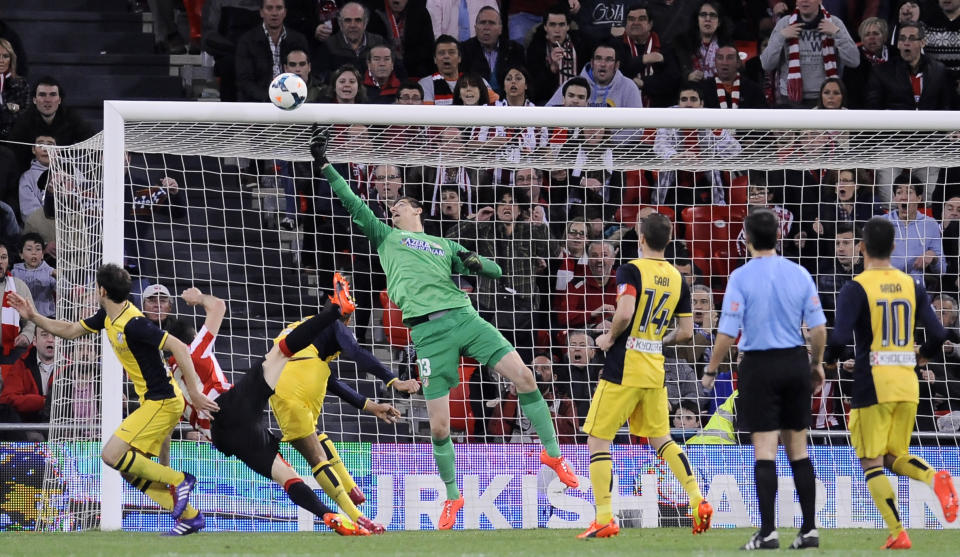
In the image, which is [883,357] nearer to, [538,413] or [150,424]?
[538,413]

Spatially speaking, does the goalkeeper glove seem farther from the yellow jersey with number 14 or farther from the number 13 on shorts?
the yellow jersey with number 14

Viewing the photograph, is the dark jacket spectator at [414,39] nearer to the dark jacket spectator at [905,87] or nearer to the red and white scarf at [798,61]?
the red and white scarf at [798,61]

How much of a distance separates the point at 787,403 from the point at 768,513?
2.15ft

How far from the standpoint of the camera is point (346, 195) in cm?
971

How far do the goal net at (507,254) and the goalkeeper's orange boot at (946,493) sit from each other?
2669 mm

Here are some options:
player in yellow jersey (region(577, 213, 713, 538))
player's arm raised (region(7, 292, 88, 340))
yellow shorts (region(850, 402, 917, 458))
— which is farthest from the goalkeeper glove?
yellow shorts (region(850, 402, 917, 458))

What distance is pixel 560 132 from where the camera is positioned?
1100 cm

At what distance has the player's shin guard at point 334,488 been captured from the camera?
31.8 ft

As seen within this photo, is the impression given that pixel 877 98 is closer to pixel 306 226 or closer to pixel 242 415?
pixel 306 226

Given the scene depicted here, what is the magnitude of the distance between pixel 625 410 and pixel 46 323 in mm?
4229

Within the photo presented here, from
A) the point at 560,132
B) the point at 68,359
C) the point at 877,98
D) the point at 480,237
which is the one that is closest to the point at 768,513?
the point at 560,132

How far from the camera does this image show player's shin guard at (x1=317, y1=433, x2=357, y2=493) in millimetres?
10289

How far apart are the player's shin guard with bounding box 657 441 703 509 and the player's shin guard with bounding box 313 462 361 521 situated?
2.31 m

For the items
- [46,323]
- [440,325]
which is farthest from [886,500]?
[46,323]
